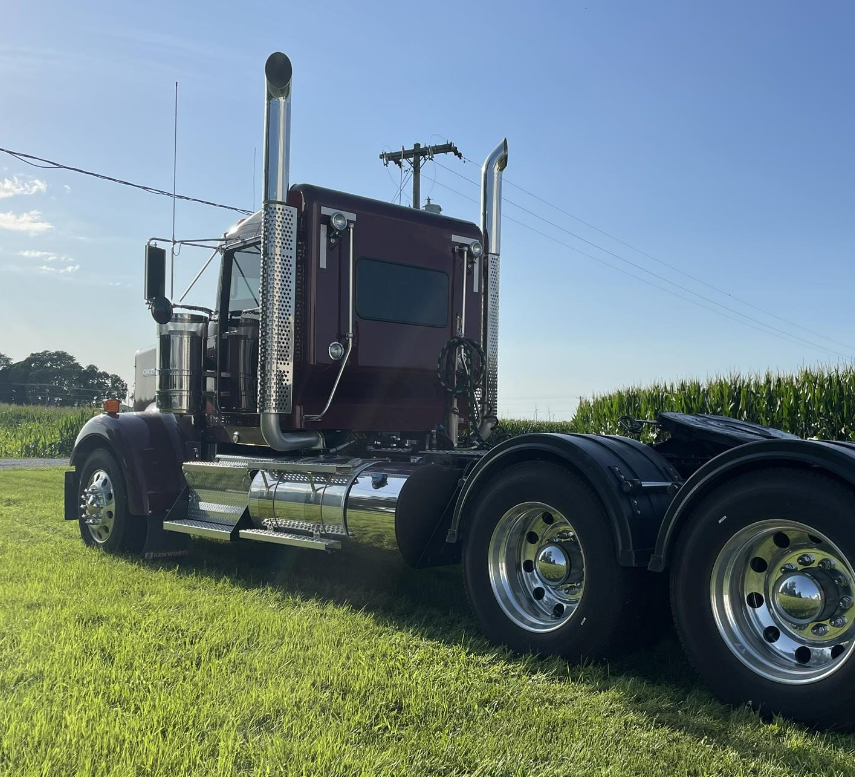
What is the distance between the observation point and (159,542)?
7.43m

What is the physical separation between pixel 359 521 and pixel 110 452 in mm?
3237

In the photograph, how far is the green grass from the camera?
308 cm

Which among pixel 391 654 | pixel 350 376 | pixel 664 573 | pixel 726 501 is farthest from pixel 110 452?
pixel 726 501

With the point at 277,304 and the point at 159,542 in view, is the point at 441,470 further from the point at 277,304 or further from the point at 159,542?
the point at 159,542

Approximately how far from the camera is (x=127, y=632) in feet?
15.6

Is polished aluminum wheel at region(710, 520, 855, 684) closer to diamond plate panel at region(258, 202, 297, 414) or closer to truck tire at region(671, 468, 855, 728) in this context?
truck tire at region(671, 468, 855, 728)

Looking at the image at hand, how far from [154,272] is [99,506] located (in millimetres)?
2231

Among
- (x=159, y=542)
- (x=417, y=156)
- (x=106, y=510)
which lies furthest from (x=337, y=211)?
(x=417, y=156)

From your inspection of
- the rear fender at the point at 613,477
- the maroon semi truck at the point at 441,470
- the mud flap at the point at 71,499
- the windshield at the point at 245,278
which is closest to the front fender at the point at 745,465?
the maroon semi truck at the point at 441,470

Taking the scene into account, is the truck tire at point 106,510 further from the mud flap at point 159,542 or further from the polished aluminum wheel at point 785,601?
the polished aluminum wheel at point 785,601

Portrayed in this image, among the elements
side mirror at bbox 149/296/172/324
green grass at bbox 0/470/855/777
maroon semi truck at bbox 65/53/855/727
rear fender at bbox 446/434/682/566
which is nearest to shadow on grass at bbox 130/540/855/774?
green grass at bbox 0/470/855/777

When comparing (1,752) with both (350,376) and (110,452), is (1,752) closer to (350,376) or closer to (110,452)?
(350,376)

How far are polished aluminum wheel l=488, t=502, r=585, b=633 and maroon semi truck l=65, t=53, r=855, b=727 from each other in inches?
0.5

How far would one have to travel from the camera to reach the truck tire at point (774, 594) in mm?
3318
